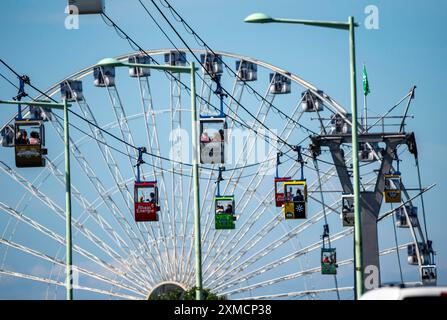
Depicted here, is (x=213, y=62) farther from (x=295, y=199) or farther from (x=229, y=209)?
(x=295, y=199)

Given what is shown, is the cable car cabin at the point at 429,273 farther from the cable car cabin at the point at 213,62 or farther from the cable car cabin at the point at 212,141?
the cable car cabin at the point at 212,141

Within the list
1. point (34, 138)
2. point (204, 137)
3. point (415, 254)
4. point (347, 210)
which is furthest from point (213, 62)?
point (204, 137)

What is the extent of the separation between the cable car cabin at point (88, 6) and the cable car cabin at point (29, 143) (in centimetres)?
584

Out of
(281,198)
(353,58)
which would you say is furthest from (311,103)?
(353,58)

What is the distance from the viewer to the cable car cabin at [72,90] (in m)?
88.8

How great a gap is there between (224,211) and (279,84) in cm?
1498

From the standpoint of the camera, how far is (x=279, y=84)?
9000cm

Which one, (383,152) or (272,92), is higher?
(272,92)

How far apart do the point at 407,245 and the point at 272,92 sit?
1367 cm

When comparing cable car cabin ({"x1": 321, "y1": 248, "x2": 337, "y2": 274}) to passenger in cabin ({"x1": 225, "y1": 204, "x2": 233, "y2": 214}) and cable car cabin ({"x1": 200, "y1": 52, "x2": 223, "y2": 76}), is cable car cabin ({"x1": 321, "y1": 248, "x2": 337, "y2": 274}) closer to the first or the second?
passenger in cabin ({"x1": 225, "y1": 204, "x2": 233, "y2": 214})

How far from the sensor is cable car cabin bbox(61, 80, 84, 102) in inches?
3497

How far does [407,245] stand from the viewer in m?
93.9

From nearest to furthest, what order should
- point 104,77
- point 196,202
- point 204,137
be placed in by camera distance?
point 196,202 < point 204,137 < point 104,77
